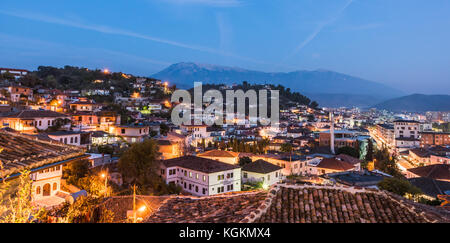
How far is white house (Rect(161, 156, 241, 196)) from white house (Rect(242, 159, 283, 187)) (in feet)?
5.19

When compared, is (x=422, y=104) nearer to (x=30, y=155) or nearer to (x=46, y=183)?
(x=46, y=183)

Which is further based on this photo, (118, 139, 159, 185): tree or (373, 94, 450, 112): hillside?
(373, 94, 450, 112): hillside

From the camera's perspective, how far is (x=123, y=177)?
16953 millimetres

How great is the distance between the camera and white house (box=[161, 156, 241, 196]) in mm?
19094

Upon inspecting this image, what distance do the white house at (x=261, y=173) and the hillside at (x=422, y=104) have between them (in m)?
179

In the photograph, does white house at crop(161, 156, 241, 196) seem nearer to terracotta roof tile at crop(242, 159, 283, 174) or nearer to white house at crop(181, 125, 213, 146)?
terracotta roof tile at crop(242, 159, 283, 174)

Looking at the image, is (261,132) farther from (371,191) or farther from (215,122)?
(371,191)

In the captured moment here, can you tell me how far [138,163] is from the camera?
55.1 feet

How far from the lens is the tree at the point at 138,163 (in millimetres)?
16531

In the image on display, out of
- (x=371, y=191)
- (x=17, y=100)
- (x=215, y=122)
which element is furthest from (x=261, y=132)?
(x=371, y=191)

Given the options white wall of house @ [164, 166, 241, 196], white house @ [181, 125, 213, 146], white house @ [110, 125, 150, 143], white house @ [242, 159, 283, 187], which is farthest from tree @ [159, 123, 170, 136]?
white house @ [242, 159, 283, 187]

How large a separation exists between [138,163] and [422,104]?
20808cm

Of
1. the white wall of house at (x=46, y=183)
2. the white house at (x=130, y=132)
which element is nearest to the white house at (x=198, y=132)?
the white house at (x=130, y=132)

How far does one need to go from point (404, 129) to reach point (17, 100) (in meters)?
69.5
